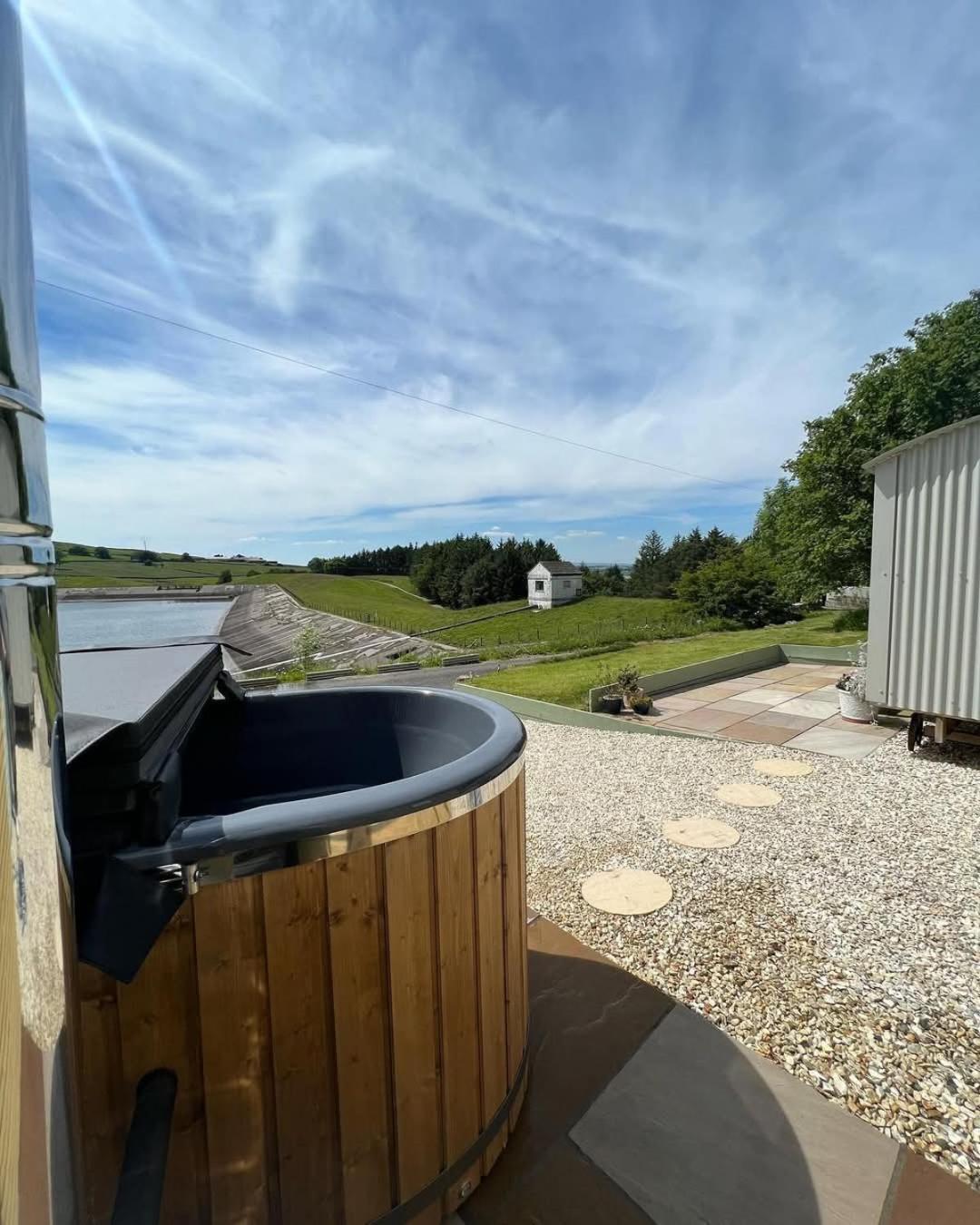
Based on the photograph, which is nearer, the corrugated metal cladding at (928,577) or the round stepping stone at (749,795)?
the round stepping stone at (749,795)

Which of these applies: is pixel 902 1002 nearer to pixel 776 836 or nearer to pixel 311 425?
pixel 776 836

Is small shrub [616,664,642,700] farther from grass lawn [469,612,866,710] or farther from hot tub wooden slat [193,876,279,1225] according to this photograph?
hot tub wooden slat [193,876,279,1225]

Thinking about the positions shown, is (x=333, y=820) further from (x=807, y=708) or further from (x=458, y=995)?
(x=807, y=708)

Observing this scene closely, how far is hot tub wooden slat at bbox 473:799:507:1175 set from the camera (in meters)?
1.43

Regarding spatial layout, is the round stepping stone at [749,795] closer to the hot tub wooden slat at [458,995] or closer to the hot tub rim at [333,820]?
the hot tub wooden slat at [458,995]

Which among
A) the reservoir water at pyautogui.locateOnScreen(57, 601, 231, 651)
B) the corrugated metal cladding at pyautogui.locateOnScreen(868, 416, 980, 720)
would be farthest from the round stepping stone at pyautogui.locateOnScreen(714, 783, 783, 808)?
the reservoir water at pyautogui.locateOnScreen(57, 601, 231, 651)

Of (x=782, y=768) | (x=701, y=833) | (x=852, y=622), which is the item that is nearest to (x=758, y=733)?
(x=782, y=768)

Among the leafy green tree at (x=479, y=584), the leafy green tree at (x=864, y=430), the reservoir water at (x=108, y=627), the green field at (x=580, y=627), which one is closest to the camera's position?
the reservoir water at (x=108, y=627)

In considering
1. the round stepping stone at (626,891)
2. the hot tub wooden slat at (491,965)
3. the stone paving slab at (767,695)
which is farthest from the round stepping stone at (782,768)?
the hot tub wooden slat at (491,965)

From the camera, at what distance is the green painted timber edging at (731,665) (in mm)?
8547

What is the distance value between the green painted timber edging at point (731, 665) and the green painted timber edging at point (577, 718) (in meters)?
0.18

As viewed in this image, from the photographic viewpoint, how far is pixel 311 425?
11211mm

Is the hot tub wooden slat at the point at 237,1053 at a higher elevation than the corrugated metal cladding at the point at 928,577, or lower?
lower

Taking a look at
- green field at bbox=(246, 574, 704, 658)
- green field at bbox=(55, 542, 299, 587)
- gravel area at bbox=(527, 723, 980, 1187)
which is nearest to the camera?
green field at bbox=(55, 542, 299, 587)
